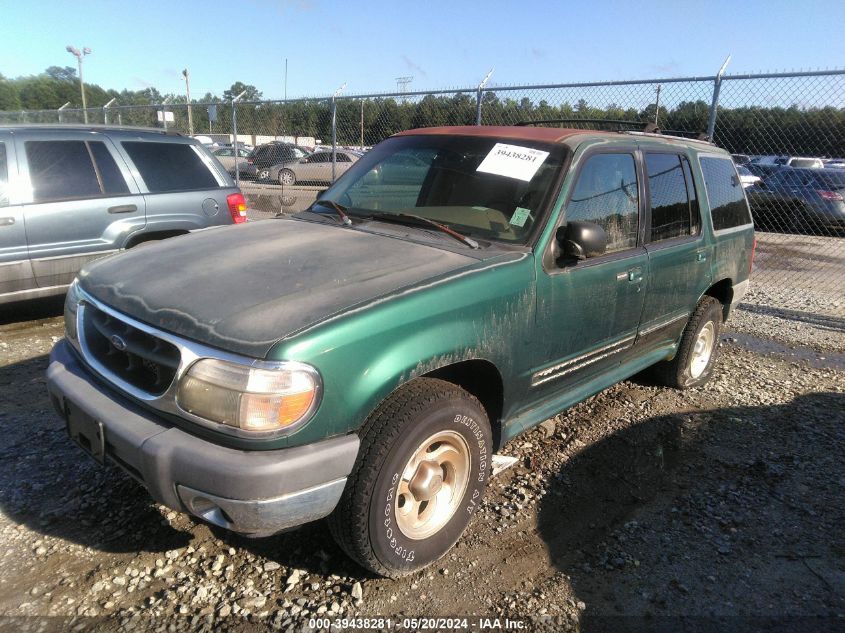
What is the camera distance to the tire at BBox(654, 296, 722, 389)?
4477mm

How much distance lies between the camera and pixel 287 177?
1989 centimetres

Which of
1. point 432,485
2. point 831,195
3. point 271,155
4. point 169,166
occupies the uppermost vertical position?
point 169,166

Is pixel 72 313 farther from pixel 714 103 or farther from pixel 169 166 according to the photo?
pixel 714 103

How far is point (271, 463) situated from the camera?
2027 mm

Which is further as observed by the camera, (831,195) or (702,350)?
(831,195)

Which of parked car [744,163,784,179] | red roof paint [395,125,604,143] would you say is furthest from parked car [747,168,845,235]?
red roof paint [395,125,604,143]

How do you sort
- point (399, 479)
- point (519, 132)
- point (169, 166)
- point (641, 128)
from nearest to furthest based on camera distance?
point (399, 479) → point (519, 132) → point (641, 128) → point (169, 166)

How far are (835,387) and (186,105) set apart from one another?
12.1 meters

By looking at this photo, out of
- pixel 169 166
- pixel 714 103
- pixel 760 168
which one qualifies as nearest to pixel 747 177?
pixel 760 168

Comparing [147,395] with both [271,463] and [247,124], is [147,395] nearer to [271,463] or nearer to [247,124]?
[271,463]

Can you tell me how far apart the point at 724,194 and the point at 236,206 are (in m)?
4.62

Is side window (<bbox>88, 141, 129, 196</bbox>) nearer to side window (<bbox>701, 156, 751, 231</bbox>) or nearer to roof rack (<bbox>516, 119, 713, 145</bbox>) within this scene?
roof rack (<bbox>516, 119, 713, 145</bbox>)

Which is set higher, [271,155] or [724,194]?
[724,194]

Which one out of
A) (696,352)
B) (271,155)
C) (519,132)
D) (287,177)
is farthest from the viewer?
(287,177)
